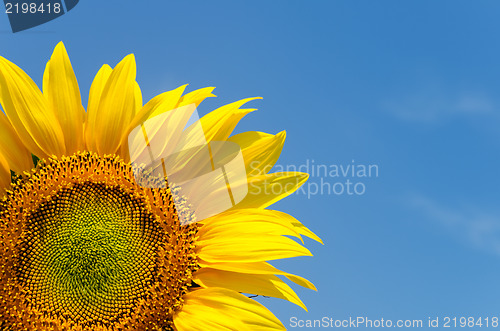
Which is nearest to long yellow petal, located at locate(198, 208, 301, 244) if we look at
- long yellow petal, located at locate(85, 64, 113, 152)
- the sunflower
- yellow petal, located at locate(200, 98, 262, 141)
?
Result: the sunflower

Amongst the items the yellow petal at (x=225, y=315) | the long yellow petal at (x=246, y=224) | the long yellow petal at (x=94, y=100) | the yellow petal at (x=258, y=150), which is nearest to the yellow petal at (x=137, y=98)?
the long yellow petal at (x=94, y=100)

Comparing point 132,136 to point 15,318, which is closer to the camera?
point 15,318

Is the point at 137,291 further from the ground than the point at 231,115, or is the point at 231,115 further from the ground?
the point at 231,115

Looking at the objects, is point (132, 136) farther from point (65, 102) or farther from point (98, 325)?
point (98, 325)

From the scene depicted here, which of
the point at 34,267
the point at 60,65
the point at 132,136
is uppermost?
the point at 60,65

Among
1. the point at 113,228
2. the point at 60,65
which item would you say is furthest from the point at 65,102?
the point at 113,228

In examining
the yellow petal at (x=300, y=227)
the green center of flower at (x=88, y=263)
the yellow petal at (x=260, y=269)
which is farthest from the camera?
the yellow petal at (x=300, y=227)

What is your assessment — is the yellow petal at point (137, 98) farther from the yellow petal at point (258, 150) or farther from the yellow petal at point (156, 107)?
the yellow petal at point (258, 150)
